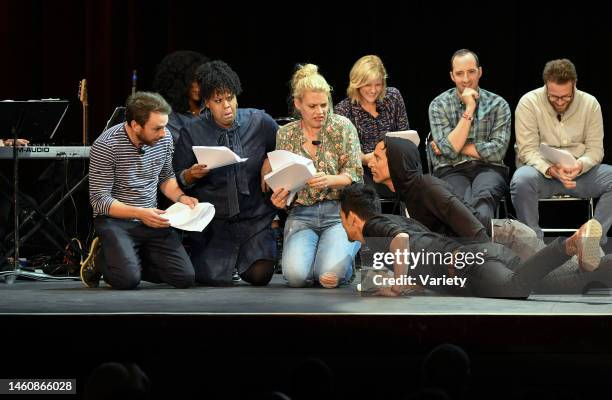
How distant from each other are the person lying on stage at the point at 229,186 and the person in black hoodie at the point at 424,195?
26.8 inches

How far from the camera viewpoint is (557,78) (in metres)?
5.55

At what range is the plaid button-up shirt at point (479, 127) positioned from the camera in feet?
18.1

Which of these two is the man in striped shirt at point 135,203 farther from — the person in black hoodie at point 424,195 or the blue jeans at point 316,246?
the person in black hoodie at point 424,195

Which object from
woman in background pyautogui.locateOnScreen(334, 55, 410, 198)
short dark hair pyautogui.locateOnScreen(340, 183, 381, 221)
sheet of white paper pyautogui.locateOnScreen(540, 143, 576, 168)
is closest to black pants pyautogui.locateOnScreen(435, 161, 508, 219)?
sheet of white paper pyautogui.locateOnScreen(540, 143, 576, 168)

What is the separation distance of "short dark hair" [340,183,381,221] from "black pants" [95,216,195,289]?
884mm

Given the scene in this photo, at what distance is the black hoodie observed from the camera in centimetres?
426

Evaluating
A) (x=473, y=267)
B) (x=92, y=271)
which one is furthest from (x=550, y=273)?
(x=92, y=271)

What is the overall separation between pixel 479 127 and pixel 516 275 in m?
1.74

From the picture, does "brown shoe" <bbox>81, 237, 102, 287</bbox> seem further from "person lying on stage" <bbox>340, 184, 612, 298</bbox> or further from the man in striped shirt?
"person lying on stage" <bbox>340, 184, 612, 298</bbox>
